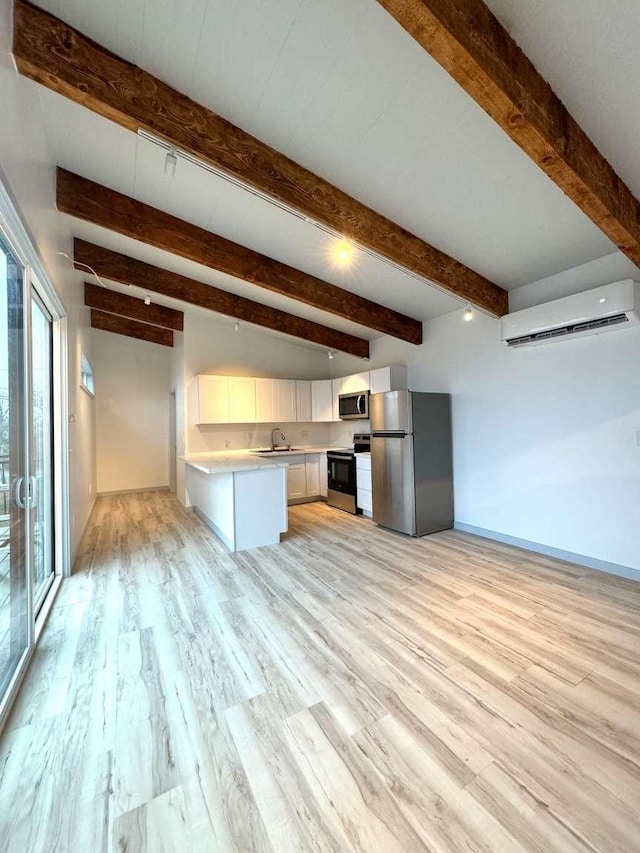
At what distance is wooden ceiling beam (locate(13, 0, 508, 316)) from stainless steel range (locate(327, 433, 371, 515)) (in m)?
2.87

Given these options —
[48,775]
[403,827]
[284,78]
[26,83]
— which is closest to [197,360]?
[26,83]

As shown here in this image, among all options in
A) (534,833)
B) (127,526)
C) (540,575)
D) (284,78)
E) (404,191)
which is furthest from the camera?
(127,526)

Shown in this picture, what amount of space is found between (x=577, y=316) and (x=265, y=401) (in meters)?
4.32

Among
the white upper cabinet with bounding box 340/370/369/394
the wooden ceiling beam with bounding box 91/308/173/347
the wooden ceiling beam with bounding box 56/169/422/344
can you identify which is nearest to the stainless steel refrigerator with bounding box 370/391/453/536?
the white upper cabinet with bounding box 340/370/369/394

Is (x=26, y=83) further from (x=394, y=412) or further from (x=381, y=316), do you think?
(x=394, y=412)

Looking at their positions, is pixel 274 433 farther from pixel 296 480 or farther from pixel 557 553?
pixel 557 553

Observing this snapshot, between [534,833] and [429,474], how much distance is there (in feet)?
10.6

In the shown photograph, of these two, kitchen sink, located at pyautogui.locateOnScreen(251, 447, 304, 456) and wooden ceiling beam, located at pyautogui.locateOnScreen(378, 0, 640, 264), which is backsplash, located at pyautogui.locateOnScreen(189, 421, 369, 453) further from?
wooden ceiling beam, located at pyautogui.locateOnScreen(378, 0, 640, 264)

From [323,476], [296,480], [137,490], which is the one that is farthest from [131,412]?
[323,476]

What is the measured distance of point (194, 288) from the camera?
15.0ft

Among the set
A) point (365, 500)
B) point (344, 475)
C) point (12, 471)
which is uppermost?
point (12, 471)

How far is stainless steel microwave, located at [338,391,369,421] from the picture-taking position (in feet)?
17.8

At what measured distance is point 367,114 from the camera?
1.99 meters

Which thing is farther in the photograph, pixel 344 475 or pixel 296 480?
pixel 296 480
